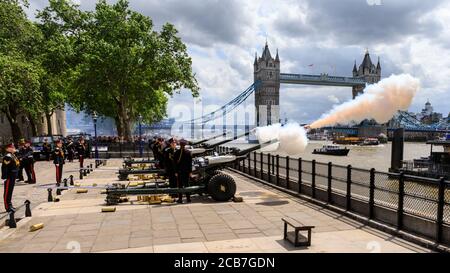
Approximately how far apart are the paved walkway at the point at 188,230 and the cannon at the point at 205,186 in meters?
0.39

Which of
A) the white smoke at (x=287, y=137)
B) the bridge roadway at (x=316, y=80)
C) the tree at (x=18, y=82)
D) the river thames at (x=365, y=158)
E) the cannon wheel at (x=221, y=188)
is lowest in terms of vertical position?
the river thames at (x=365, y=158)

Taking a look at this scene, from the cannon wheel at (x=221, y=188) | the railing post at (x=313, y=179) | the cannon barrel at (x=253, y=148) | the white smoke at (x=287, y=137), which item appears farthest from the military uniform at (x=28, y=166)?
the railing post at (x=313, y=179)

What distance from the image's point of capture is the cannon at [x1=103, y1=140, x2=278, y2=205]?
11.8 metres

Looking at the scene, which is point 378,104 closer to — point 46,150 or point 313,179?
point 313,179

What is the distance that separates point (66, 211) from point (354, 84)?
180919mm

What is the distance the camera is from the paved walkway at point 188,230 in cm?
760

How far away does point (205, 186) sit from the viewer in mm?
12508

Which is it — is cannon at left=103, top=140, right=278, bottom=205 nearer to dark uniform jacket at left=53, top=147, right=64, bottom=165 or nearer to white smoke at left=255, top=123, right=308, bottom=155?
white smoke at left=255, top=123, right=308, bottom=155

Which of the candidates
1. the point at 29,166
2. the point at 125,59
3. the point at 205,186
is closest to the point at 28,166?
the point at 29,166

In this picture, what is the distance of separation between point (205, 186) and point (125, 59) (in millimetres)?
28606

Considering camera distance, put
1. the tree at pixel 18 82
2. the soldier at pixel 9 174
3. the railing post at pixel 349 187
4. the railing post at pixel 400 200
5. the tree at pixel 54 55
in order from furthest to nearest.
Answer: the tree at pixel 54 55 < the tree at pixel 18 82 < the soldier at pixel 9 174 < the railing post at pixel 349 187 < the railing post at pixel 400 200

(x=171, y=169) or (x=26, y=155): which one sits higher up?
(x=26, y=155)

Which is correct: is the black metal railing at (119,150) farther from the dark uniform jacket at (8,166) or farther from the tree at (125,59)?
the dark uniform jacket at (8,166)
